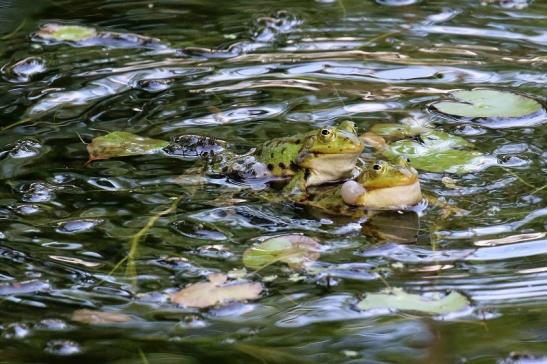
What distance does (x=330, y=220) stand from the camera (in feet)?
10.7

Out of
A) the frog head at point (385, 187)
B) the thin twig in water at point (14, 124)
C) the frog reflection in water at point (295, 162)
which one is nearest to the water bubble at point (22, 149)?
the thin twig in water at point (14, 124)

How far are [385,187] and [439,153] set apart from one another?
46cm

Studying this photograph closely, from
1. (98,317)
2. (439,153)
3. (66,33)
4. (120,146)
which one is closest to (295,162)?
(439,153)

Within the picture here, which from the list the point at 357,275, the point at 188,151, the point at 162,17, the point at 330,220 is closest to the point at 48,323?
the point at 357,275

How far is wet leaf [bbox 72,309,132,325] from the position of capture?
2.57 m

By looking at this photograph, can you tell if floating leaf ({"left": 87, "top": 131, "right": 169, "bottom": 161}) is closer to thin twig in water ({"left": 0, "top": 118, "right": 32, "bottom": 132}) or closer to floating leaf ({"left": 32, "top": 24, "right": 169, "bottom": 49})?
thin twig in water ({"left": 0, "top": 118, "right": 32, "bottom": 132})

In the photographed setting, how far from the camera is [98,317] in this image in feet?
8.50

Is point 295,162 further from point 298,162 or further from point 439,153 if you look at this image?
point 439,153

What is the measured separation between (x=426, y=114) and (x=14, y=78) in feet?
6.32

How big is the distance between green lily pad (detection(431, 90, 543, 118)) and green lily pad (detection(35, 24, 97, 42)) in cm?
193

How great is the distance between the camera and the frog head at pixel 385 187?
3225mm

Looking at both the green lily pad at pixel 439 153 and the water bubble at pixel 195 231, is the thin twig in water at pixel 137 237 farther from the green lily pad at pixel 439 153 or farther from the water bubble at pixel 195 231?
the green lily pad at pixel 439 153

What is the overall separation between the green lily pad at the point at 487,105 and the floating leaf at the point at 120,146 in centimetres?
120

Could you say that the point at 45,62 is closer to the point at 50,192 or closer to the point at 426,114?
the point at 50,192
